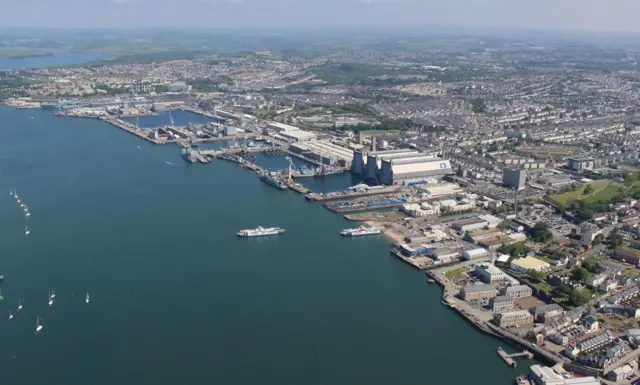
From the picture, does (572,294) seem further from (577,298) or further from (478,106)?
(478,106)

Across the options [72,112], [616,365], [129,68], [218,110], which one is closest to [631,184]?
[616,365]

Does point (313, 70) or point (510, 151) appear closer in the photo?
point (510, 151)

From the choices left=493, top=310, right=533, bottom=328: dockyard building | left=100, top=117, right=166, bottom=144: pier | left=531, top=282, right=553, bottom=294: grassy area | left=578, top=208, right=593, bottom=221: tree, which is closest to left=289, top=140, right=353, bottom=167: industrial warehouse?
left=100, top=117, right=166, bottom=144: pier

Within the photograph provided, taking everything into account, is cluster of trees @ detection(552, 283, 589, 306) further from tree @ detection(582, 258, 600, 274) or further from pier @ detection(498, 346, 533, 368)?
pier @ detection(498, 346, 533, 368)

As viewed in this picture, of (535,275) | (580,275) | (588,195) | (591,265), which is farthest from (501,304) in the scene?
(588,195)

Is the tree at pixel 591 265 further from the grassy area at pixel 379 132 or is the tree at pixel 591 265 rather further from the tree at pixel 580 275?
the grassy area at pixel 379 132

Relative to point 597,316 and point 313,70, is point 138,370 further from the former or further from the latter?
point 313,70
